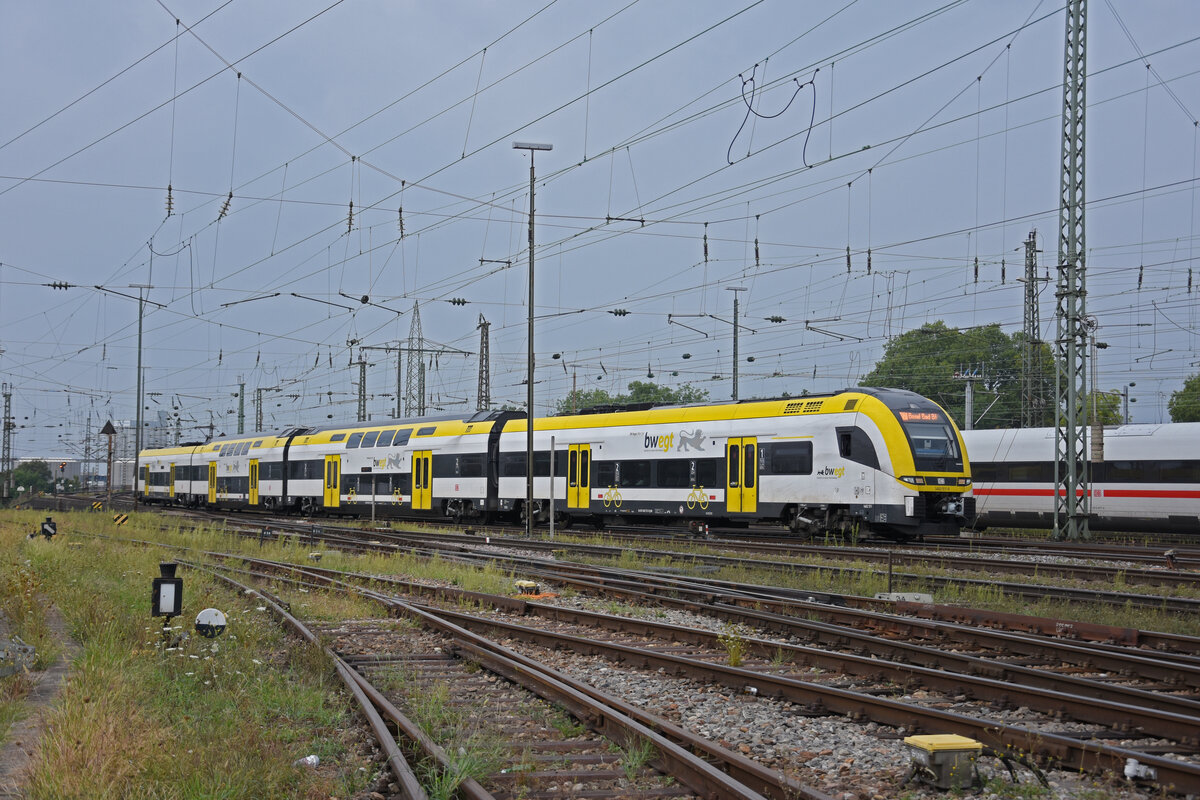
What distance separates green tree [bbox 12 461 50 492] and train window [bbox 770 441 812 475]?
129037 millimetres

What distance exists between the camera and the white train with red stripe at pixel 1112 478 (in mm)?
27312

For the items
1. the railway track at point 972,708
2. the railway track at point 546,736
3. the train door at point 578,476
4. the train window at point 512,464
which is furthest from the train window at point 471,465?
the railway track at point 546,736

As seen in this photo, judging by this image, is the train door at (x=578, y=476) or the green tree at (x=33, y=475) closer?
the train door at (x=578, y=476)

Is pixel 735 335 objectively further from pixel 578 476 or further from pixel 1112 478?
pixel 1112 478

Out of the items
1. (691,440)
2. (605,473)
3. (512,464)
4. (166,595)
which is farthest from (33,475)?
(166,595)

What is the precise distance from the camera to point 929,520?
22.2 meters

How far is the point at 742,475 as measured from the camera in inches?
989

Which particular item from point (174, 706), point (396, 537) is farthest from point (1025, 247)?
point (174, 706)

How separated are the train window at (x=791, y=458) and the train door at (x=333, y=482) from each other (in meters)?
22.0

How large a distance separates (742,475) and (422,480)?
594 inches

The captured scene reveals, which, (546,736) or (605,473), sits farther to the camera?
(605,473)

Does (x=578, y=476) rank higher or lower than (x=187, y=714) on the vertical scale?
higher

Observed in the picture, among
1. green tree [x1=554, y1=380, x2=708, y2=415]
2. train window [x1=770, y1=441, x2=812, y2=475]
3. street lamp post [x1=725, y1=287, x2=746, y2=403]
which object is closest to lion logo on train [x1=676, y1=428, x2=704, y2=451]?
train window [x1=770, y1=441, x2=812, y2=475]

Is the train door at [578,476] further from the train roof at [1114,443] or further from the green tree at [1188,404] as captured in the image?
the green tree at [1188,404]
